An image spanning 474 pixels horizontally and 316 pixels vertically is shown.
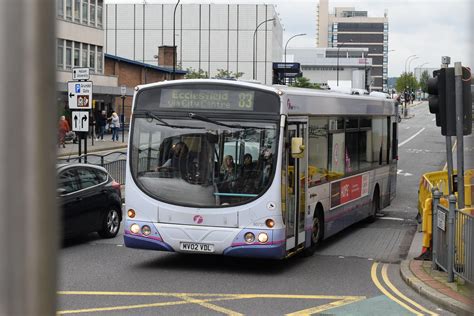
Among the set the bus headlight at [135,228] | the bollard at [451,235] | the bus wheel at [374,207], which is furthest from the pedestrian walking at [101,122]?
the bollard at [451,235]

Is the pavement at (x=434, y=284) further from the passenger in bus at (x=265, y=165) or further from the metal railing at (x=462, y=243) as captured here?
the passenger in bus at (x=265, y=165)

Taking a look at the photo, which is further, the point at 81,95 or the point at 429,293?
the point at 81,95

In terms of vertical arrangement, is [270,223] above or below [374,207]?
above

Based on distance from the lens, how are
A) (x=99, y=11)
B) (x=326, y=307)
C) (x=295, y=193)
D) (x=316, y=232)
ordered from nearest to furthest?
(x=326, y=307), (x=295, y=193), (x=316, y=232), (x=99, y=11)

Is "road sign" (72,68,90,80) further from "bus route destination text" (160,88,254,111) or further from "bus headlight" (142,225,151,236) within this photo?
"bus headlight" (142,225,151,236)

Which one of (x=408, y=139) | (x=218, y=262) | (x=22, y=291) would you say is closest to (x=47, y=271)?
(x=22, y=291)

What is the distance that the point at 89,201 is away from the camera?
1277 cm

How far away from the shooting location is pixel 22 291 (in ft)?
4.82

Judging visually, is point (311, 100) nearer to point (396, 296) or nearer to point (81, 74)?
point (396, 296)

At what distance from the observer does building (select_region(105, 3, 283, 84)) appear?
93062mm

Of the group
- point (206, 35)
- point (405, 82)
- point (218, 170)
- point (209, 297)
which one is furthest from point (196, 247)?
point (405, 82)

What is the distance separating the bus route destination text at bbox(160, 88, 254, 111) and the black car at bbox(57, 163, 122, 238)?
7.82 ft

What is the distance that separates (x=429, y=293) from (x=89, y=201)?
21.0ft

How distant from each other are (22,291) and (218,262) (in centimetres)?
1003
